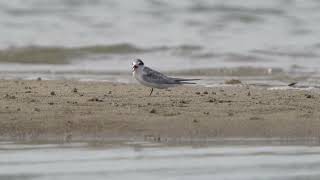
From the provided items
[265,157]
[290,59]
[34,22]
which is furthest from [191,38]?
[265,157]

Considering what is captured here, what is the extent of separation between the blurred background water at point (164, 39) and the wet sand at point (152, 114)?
3333 millimetres

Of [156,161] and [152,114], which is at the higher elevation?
[152,114]

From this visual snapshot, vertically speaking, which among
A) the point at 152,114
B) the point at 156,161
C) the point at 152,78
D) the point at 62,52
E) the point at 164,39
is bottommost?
the point at 156,161

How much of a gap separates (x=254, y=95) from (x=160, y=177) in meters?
5.03

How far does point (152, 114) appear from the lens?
11.9m

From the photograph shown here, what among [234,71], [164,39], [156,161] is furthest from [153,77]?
[164,39]

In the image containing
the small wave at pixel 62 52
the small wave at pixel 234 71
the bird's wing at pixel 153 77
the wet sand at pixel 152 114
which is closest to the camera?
the wet sand at pixel 152 114

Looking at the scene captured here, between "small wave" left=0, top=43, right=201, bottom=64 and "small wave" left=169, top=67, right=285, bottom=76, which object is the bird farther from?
"small wave" left=0, top=43, right=201, bottom=64

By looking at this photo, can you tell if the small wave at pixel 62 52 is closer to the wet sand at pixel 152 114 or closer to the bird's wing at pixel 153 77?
the wet sand at pixel 152 114

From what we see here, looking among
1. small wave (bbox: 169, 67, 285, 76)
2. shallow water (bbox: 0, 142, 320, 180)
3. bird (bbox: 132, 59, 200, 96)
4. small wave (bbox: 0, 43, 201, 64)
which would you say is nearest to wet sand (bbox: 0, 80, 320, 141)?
bird (bbox: 132, 59, 200, 96)

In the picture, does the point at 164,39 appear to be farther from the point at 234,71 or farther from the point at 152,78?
the point at 152,78

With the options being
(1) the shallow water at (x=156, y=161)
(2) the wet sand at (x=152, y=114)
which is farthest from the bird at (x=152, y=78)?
(1) the shallow water at (x=156, y=161)

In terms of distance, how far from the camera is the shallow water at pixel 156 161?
9.05 m

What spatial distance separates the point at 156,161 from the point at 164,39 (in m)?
13.7
